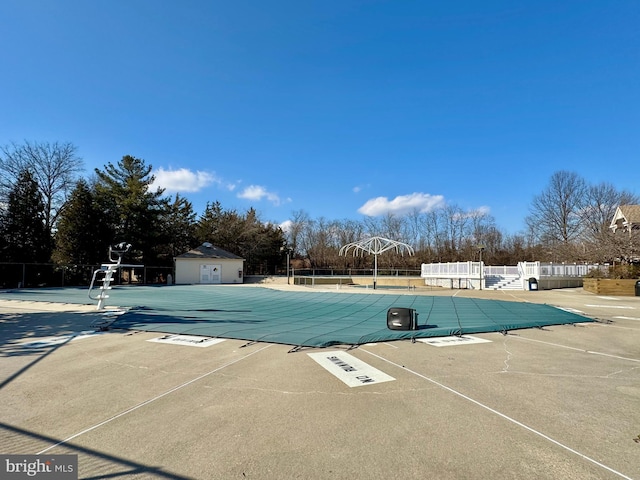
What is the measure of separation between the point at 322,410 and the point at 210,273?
109 ft

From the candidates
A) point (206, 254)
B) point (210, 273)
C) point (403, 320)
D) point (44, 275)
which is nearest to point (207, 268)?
point (210, 273)

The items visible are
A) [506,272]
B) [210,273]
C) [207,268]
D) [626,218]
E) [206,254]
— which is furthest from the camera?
[206,254]

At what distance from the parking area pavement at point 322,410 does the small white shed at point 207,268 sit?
92.0 feet

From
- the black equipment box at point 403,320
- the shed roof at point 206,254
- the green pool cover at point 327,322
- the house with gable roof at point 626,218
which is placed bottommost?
the green pool cover at point 327,322

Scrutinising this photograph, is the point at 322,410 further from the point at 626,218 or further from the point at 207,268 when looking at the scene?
the point at 626,218

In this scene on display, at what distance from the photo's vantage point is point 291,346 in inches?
268

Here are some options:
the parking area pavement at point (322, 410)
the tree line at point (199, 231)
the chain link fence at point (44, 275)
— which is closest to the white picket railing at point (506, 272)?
the tree line at point (199, 231)

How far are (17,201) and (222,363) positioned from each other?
3122 centimetres

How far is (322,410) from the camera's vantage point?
3770 mm

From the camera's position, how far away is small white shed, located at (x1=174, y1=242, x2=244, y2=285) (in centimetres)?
3403

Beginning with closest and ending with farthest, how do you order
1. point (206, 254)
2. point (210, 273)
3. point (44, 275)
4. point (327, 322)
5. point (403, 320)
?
point (403, 320) → point (327, 322) → point (44, 275) → point (210, 273) → point (206, 254)

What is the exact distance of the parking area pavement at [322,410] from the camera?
106 inches

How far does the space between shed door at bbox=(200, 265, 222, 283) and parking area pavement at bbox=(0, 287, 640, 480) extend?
28.2 metres

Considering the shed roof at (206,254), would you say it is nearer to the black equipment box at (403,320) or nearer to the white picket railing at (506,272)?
the white picket railing at (506,272)
